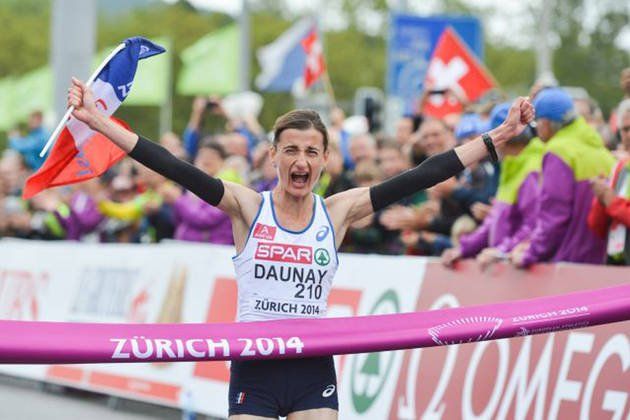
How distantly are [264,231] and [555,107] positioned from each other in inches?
137

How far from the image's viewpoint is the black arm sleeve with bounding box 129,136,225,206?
6938mm

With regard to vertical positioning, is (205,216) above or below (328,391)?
above

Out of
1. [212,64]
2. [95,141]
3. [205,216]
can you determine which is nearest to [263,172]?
[205,216]

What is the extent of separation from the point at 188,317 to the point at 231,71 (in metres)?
10.5

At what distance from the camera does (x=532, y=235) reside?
9.95 meters

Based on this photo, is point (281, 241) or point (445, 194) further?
point (445, 194)

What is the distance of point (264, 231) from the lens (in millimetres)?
7105

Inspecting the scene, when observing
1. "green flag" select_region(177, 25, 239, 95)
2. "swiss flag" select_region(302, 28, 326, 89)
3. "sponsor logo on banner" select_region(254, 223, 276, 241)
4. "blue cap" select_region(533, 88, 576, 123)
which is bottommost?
"sponsor logo on banner" select_region(254, 223, 276, 241)

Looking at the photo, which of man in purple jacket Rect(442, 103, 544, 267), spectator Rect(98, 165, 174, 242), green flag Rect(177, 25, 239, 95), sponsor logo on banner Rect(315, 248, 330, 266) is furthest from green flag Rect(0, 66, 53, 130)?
sponsor logo on banner Rect(315, 248, 330, 266)

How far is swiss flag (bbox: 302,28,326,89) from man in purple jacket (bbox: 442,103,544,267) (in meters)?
10.9

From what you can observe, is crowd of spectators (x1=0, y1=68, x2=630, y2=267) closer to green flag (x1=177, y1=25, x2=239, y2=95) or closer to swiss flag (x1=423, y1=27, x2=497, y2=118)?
swiss flag (x1=423, y1=27, x2=497, y2=118)

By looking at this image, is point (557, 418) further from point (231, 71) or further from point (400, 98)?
point (231, 71)

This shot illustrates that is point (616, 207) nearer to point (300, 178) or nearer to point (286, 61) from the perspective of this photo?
point (300, 178)

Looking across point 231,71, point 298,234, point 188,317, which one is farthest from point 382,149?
point 231,71
